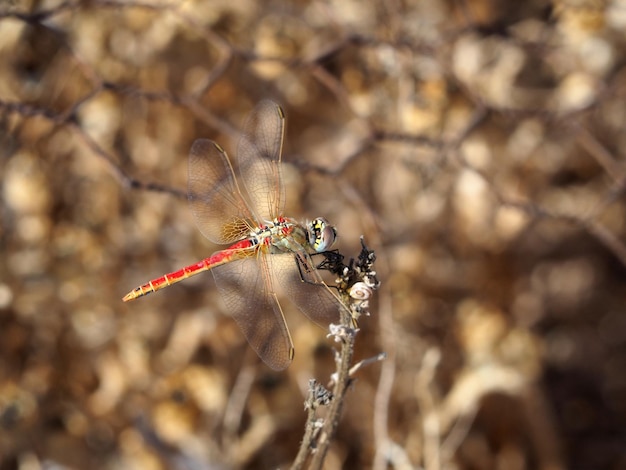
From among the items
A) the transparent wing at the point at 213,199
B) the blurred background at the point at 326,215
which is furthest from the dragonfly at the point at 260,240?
the blurred background at the point at 326,215

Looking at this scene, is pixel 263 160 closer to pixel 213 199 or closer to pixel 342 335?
pixel 213 199

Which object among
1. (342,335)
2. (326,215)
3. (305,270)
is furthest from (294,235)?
(326,215)

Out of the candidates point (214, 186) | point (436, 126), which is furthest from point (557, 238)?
point (214, 186)

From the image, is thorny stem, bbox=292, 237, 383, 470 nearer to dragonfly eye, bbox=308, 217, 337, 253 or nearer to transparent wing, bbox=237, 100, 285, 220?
dragonfly eye, bbox=308, 217, 337, 253

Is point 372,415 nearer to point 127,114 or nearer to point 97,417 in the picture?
point 97,417

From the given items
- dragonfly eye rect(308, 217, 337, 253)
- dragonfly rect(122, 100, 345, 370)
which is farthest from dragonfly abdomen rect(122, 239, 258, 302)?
dragonfly eye rect(308, 217, 337, 253)
